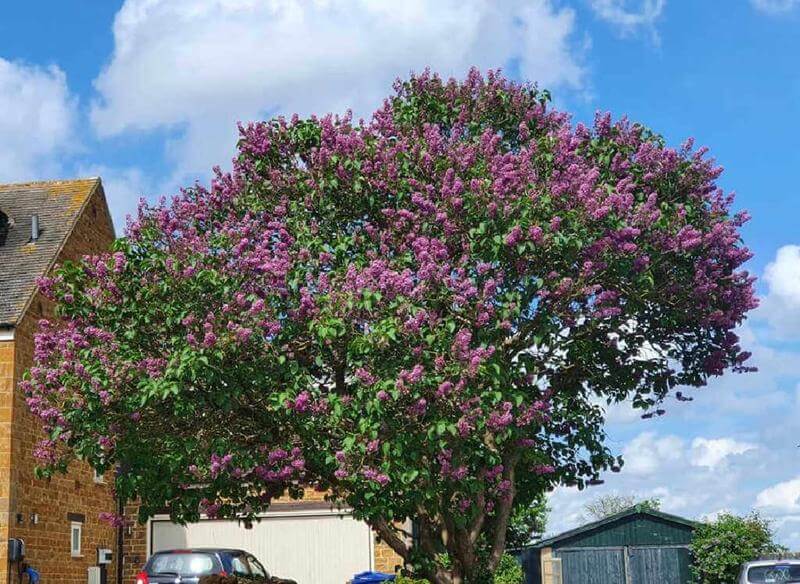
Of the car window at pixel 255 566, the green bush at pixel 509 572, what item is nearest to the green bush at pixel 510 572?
the green bush at pixel 509 572

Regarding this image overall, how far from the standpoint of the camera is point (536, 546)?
114 feet

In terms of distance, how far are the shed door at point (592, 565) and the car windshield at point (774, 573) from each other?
12.3 metres

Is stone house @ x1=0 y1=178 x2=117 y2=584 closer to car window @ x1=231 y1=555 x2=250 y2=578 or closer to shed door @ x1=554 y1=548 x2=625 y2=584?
car window @ x1=231 y1=555 x2=250 y2=578

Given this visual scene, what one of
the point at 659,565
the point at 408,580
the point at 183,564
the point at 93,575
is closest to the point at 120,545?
the point at 93,575

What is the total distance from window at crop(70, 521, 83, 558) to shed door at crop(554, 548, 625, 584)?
46.4 ft

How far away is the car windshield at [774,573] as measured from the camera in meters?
21.1

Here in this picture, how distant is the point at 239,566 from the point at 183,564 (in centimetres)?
129

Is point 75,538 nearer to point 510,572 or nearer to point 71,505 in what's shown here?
point 71,505

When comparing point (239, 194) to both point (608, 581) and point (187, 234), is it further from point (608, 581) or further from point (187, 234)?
point (608, 581)

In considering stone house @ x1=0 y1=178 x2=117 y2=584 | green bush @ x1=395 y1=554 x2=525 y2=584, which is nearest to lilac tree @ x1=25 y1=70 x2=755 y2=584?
stone house @ x1=0 y1=178 x2=117 y2=584

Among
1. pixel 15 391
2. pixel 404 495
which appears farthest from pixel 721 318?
pixel 15 391

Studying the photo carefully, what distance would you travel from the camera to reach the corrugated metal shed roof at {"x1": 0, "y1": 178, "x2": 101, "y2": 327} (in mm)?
26875

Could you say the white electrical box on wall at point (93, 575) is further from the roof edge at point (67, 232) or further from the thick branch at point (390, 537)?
the thick branch at point (390, 537)

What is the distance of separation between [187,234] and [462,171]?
4497mm
